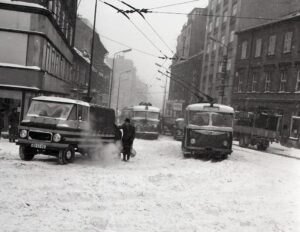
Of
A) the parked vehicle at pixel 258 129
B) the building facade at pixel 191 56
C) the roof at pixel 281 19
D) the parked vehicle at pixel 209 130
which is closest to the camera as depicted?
the parked vehicle at pixel 209 130

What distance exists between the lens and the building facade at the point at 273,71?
3759 cm

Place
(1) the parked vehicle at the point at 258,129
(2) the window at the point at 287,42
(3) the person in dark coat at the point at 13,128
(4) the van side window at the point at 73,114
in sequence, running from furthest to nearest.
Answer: (2) the window at the point at 287,42 → (1) the parked vehicle at the point at 258,129 → (3) the person in dark coat at the point at 13,128 → (4) the van side window at the point at 73,114

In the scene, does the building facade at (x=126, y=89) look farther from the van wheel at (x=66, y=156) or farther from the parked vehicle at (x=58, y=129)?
the van wheel at (x=66, y=156)

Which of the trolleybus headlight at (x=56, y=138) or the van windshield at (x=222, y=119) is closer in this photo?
the trolleybus headlight at (x=56, y=138)

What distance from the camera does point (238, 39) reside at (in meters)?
50.4

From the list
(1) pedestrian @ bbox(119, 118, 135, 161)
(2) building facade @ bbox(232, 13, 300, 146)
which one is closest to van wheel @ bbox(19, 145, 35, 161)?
(1) pedestrian @ bbox(119, 118, 135, 161)

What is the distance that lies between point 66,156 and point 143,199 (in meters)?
5.69

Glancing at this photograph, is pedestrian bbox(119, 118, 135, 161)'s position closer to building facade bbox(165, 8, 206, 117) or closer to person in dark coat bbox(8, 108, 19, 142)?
person in dark coat bbox(8, 108, 19, 142)

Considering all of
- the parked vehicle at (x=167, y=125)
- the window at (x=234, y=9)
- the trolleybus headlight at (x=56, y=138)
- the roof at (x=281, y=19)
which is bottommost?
the parked vehicle at (x=167, y=125)

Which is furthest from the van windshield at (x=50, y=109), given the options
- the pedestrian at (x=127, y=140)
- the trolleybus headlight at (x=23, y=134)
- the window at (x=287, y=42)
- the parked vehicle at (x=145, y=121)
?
the window at (x=287, y=42)

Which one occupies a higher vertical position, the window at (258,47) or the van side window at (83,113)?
the window at (258,47)

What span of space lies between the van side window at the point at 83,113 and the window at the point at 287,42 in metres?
27.7

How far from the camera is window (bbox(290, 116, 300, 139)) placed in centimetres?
3650

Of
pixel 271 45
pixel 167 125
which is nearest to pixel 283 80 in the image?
pixel 271 45
